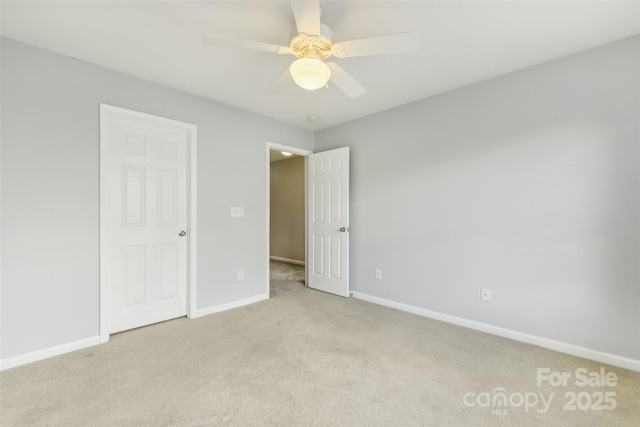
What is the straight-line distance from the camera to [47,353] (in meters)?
2.11

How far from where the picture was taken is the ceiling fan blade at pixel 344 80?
1818 millimetres

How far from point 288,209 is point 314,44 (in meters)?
4.94

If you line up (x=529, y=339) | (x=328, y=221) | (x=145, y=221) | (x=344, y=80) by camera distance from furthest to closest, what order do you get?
1. (x=328, y=221)
2. (x=145, y=221)
3. (x=529, y=339)
4. (x=344, y=80)

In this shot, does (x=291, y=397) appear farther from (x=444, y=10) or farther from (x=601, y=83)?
(x=601, y=83)

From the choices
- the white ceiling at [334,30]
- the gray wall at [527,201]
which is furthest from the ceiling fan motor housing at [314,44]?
the gray wall at [527,201]

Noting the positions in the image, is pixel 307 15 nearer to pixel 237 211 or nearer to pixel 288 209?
pixel 237 211

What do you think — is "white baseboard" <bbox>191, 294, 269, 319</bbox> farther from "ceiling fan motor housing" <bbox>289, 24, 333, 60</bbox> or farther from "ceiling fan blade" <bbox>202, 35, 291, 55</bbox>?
"ceiling fan motor housing" <bbox>289, 24, 333, 60</bbox>

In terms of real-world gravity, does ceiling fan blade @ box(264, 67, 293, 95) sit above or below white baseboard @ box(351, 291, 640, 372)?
above

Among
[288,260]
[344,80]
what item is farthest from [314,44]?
[288,260]

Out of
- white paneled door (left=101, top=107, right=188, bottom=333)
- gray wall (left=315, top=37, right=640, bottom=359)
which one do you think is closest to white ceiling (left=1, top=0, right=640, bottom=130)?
gray wall (left=315, top=37, right=640, bottom=359)

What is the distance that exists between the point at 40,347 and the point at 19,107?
1794mm

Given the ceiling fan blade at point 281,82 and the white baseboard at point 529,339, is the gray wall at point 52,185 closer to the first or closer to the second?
the ceiling fan blade at point 281,82

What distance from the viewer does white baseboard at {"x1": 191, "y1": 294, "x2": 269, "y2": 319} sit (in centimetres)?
297

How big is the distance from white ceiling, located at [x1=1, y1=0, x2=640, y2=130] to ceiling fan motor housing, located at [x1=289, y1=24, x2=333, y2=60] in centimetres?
16
